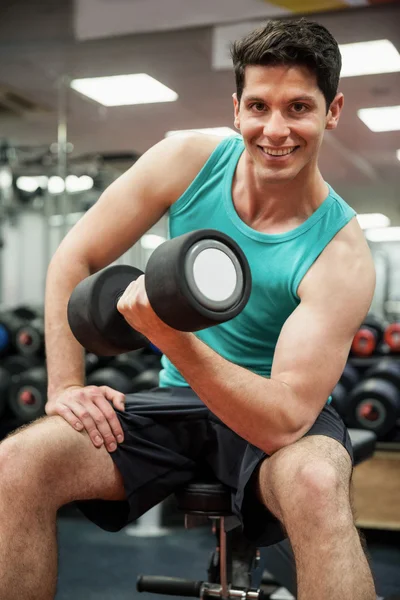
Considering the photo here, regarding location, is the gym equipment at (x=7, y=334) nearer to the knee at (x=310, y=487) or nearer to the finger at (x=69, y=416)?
the finger at (x=69, y=416)

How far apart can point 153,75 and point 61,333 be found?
12.9 feet

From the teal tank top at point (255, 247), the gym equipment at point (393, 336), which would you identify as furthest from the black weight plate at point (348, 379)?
the teal tank top at point (255, 247)

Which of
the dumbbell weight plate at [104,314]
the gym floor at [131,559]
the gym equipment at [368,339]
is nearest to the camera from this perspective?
the dumbbell weight plate at [104,314]

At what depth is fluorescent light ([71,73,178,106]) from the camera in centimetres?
513

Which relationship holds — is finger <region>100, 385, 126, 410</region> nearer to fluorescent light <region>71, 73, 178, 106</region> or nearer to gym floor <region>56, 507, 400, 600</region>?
gym floor <region>56, 507, 400, 600</region>

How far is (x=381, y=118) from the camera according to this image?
5.12m

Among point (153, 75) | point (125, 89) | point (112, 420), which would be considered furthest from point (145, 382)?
point (125, 89)

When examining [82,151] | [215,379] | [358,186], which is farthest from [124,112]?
[215,379]

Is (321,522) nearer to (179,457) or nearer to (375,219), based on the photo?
(179,457)

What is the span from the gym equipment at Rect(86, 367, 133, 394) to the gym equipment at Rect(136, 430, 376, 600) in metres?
1.74

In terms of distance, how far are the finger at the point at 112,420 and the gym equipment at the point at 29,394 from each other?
2.22 meters

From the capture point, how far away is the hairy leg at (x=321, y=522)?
1009 millimetres

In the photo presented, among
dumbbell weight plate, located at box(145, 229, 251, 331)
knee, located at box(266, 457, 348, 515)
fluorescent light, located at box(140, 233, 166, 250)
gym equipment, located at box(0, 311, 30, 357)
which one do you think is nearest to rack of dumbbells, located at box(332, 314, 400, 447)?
gym equipment, located at box(0, 311, 30, 357)

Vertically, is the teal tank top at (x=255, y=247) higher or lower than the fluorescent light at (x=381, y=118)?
lower
